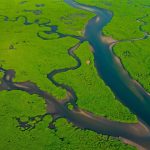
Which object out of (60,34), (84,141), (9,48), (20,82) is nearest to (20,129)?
(84,141)

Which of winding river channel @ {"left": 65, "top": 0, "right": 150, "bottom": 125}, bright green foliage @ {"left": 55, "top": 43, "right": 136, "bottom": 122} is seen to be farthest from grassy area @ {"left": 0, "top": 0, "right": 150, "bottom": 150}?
winding river channel @ {"left": 65, "top": 0, "right": 150, "bottom": 125}

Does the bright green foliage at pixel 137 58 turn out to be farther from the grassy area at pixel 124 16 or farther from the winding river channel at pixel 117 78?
the grassy area at pixel 124 16

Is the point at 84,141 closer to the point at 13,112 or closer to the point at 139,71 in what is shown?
the point at 13,112

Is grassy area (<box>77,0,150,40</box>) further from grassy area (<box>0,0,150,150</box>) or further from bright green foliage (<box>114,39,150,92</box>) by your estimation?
bright green foliage (<box>114,39,150,92</box>)

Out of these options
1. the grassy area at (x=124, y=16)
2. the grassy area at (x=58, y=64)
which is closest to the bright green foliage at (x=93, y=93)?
the grassy area at (x=58, y=64)

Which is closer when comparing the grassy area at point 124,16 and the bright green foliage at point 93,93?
the bright green foliage at point 93,93

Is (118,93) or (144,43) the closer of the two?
(118,93)

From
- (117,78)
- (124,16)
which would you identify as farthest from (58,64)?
(124,16)
